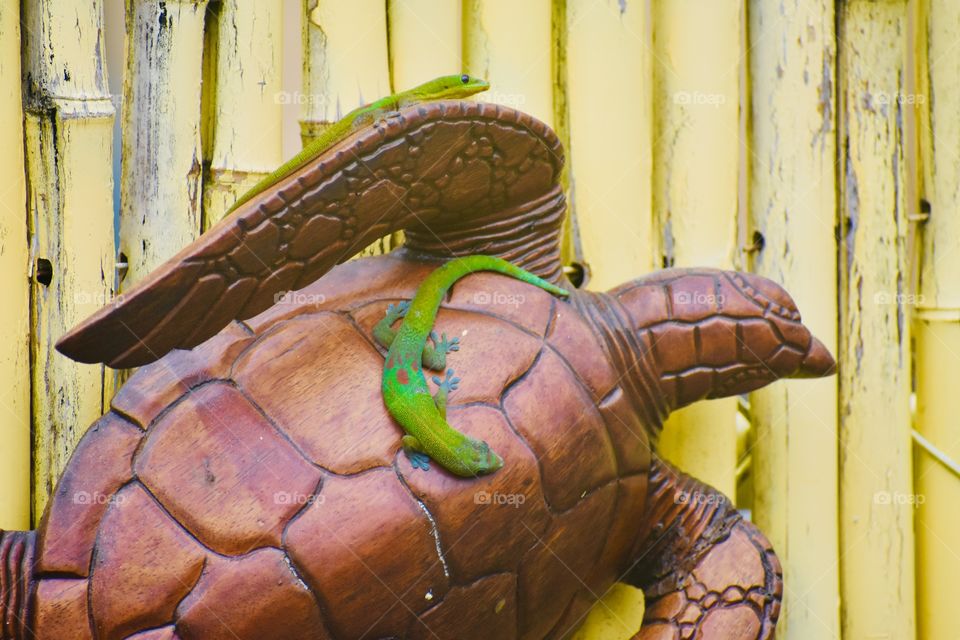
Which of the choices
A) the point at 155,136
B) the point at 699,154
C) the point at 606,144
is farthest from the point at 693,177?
the point at 155,136

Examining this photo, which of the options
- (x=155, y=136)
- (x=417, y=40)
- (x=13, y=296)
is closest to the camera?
(x=13, y=296)

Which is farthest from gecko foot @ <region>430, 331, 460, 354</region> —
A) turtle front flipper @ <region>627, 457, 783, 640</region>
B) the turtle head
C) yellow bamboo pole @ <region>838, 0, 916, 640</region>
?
yellow bamboo pole @ <region>838, 0, 916, 640</region>

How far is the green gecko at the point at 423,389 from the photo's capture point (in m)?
1.41

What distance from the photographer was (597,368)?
1618mm

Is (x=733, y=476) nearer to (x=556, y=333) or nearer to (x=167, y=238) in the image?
(x=556, y=333)

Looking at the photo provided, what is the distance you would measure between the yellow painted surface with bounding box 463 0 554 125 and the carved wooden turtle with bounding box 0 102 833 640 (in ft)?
1.05

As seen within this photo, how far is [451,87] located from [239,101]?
A: 385 mm

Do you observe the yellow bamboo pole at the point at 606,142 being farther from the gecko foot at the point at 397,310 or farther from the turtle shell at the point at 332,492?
the gecko foot at the point at 397,310

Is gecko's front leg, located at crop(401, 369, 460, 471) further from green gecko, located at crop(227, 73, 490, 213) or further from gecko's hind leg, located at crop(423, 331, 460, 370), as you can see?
green gecko, located at crop(227, 73, 490, 213)

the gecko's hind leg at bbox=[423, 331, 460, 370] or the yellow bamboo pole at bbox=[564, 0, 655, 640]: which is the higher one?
the yellow bamboo pole at bbox=[564, 0, 655, 640]

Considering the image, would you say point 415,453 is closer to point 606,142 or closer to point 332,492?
point 332,492

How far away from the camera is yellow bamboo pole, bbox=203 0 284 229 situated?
1.77m

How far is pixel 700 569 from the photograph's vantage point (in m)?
1.73

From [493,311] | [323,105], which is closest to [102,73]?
[323,105]
